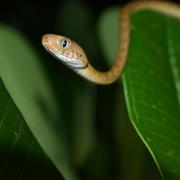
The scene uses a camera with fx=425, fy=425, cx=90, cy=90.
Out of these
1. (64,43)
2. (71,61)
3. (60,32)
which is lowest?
(60,32)

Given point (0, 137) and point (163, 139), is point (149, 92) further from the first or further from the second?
point (0, 137)

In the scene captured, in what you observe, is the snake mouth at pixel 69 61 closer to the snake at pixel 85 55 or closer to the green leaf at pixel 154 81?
the snake at pixel 85 55

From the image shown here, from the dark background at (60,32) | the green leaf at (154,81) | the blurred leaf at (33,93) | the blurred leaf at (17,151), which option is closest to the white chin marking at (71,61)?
the green leaf at (154,81)

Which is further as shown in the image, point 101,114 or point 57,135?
point 101,114

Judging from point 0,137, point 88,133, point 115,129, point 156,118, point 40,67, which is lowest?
point 88,133

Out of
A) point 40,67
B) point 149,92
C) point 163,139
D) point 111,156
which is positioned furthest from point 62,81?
point 163,139

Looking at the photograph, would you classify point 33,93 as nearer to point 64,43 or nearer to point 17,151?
point 64,43

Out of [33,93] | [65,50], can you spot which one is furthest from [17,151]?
[33,93]
